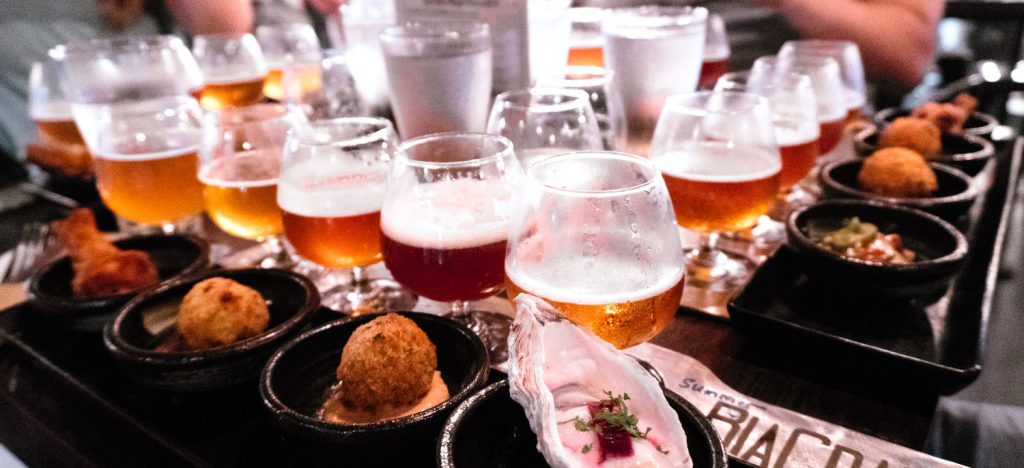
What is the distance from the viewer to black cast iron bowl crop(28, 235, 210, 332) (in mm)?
1519

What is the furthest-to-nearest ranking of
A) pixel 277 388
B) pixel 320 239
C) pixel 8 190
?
1. pixel 8 190
2. pixel 320 239
3. pixel 277 388

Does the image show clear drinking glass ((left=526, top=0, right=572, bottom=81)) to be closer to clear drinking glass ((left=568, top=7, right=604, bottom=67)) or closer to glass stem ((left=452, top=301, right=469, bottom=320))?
clear drinking glass ((left=568, top=7, right=604, bottom=67))

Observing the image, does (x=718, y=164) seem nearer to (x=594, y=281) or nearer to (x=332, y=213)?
(x=594, y=281)

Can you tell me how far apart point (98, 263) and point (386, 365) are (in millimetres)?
988

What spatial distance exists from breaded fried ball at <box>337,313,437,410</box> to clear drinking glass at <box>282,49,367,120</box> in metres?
1.38

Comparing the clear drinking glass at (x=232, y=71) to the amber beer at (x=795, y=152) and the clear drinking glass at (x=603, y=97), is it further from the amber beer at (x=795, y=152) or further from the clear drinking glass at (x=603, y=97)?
the amber beer at (x=795, y=152)

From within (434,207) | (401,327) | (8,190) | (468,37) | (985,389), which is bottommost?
(985,389)

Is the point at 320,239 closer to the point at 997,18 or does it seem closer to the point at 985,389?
the point at 985,389

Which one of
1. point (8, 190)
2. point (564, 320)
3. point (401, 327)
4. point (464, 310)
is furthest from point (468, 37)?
point (8, 190)

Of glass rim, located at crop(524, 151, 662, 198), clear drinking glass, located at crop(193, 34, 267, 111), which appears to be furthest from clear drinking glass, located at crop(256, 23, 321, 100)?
glass rim, located at crop(524, 151, 662, 198)

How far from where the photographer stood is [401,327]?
1.15 m

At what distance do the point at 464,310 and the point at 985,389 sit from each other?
1.43 meters

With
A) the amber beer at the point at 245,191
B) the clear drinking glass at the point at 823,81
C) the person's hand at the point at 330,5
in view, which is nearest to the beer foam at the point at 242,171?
the amber beer at the point at 245,191

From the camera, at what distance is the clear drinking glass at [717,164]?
5.27 ft
